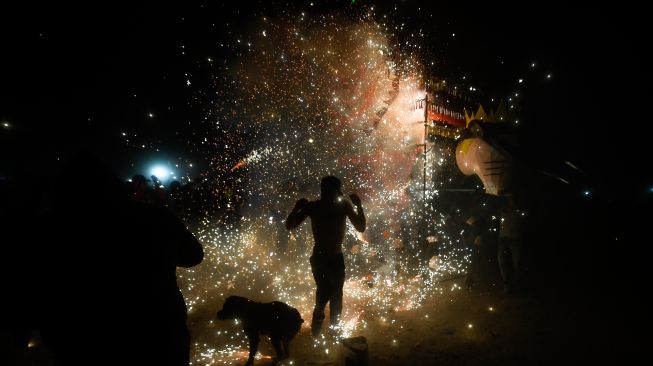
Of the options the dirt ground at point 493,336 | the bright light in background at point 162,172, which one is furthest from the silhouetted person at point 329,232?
the bright light in background at point 162,172

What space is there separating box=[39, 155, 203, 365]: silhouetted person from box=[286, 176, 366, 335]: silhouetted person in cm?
245

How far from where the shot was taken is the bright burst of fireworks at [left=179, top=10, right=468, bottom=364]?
725 cm

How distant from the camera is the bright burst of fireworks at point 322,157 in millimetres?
7254

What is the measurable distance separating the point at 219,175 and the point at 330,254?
8591 millimetres

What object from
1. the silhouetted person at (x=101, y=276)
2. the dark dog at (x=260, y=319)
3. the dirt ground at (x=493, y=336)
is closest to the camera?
the silhouetted person at (x=101, y=276)

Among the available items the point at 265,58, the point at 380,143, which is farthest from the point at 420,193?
the point at 265,58

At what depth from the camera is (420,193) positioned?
324 inches

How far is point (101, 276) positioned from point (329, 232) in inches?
110

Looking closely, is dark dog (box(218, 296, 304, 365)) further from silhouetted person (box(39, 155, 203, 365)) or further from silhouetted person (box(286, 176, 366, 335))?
silhouetted person (box(39, 155, 203, 365))

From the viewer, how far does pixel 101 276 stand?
1.61 metres

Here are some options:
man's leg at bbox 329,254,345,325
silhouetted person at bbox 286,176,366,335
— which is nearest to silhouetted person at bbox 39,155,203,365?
silhouetted person at bbox 286,176,366,335

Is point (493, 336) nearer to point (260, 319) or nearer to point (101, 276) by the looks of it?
point (260, 319)

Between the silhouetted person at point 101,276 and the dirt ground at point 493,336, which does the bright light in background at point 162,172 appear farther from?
the silhouetted person at point 101,276

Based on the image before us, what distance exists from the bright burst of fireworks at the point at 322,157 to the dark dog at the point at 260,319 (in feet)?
7.25
